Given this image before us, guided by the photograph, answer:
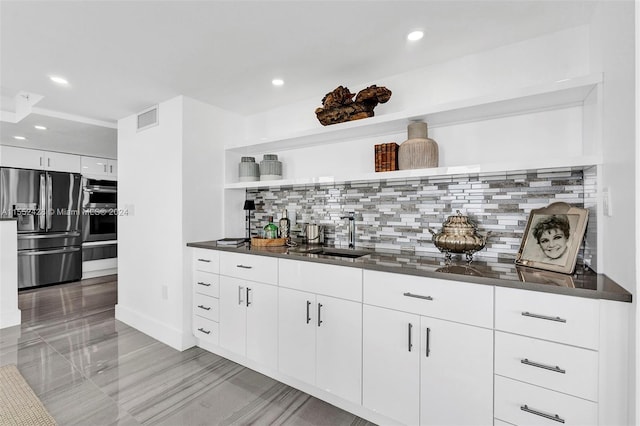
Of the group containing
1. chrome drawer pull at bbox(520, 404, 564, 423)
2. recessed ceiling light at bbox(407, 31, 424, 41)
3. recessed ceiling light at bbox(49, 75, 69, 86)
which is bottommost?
chrome drawer pull at bbox(520, 404, 564, 423)

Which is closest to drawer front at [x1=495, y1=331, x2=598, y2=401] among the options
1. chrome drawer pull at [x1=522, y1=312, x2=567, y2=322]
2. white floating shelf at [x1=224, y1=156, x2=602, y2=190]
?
chrome drawer pull at [x1=522, y1=312, x2=567, y2=322]

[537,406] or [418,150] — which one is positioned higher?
[418,150]

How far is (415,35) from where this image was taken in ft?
6.37

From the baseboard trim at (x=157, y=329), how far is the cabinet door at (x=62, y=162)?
3.09 meters

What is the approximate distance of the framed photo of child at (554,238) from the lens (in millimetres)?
1652

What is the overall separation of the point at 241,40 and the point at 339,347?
203cm

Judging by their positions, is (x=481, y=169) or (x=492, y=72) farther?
(x=492, y=72)

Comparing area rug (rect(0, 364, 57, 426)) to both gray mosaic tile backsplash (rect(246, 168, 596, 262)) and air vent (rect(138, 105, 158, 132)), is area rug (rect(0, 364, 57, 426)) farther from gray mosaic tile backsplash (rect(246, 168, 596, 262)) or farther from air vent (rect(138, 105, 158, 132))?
air vent (rect(138, 105, 158, 132))

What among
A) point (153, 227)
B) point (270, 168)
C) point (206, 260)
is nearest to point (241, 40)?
point (270, 168)

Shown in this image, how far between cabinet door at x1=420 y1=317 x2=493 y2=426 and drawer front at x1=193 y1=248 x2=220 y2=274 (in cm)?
180

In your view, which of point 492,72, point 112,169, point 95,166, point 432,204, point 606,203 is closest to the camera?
point 606,203

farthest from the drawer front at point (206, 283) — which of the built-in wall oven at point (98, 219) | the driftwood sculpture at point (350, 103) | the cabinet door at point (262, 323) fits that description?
the built-in wall oven at point (98, 219)

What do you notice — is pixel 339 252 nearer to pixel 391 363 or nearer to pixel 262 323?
pixel 262 323

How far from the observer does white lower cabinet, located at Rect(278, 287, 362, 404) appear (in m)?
1.97
